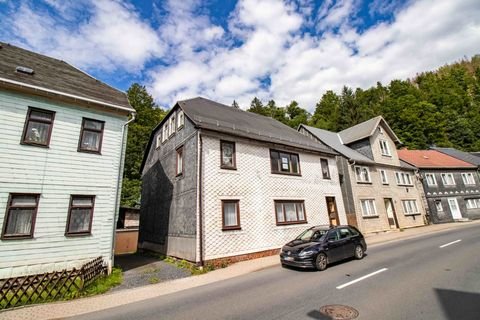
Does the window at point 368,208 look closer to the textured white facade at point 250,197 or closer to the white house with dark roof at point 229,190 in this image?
the white house with dark roof at point 229,190

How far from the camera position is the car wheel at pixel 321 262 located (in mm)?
9453

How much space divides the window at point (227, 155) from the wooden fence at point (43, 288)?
7.79 m

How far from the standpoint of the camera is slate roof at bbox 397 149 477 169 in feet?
101

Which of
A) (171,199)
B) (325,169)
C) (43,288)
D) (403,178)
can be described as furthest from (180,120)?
(403,178)

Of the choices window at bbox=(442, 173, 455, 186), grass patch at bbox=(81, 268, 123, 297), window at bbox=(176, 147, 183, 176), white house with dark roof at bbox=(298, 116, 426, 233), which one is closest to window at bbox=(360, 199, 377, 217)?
white house with dark roof at bbox=(298, 116, 426, 233)

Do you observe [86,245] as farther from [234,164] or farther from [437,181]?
[437,181]

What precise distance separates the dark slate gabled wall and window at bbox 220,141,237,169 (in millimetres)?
27887

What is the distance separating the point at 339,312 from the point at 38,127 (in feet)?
41.7

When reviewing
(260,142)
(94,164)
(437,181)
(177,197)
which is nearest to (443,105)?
(437,181)

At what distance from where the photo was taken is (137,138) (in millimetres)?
38312

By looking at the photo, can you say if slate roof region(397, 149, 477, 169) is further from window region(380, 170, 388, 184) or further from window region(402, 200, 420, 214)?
window region(380, 170, 388, 184)

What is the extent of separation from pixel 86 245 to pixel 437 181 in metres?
37.5

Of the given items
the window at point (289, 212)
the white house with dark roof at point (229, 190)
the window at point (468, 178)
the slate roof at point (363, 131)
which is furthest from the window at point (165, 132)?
the window at point (468, 178)

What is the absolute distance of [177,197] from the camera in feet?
48.7
